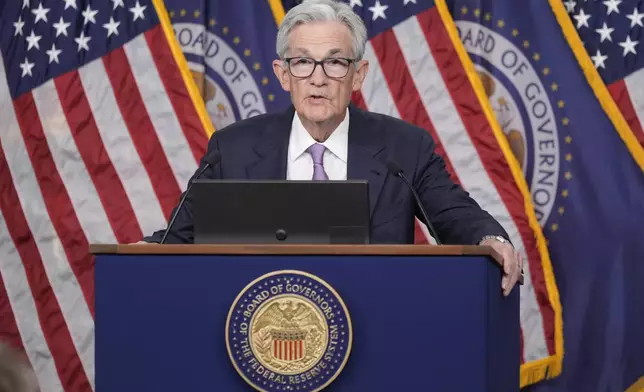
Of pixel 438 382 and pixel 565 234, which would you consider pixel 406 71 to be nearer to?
pixel 565 234

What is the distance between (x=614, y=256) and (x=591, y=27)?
1092 millimetres

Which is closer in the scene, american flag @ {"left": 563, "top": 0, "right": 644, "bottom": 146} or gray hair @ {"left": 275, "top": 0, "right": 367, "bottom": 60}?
gray hair @ {"left": 275, "top": 0, "right": 367, "bottom": 60}

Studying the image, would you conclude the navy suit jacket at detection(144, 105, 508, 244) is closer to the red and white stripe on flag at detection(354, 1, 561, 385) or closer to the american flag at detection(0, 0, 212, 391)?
the red and white stripe on flag at detection(354, 1, 561, 385)

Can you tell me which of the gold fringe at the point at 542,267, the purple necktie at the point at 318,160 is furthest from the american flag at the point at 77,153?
the purple necktie at the point at 318,160

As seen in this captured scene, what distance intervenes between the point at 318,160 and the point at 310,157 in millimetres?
56

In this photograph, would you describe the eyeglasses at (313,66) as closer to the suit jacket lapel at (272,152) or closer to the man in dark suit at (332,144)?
the man in dark suit at (332,144)

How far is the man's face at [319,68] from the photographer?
3.05m

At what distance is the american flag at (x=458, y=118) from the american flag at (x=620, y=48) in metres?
0.57

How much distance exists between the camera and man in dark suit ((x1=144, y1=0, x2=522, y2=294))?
2.99 metres

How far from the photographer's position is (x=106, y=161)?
4898 millimetres

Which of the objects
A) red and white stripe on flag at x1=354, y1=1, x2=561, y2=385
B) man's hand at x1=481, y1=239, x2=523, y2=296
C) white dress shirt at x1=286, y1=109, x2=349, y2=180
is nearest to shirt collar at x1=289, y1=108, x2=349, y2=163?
white dress shirt at x1=286, y1=109, x2=349, y2=180

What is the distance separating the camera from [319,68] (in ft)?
10.0

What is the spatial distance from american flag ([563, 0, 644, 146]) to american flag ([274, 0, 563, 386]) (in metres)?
0.57

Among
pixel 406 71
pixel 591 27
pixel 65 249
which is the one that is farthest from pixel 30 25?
pixel 591 27
